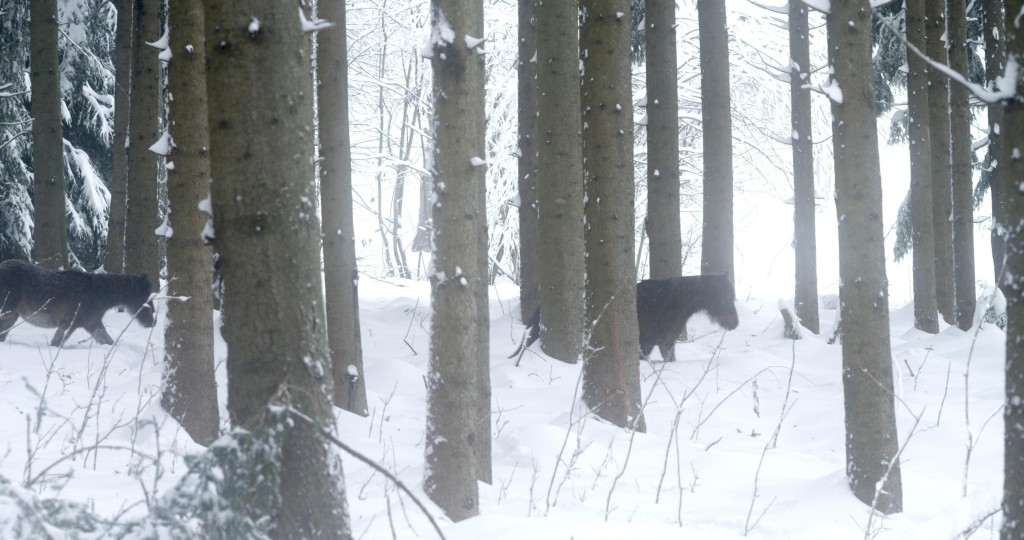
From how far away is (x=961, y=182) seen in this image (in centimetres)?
1364

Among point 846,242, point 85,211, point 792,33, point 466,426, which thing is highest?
point 792,33

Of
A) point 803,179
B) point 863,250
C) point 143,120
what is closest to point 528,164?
point 803,179

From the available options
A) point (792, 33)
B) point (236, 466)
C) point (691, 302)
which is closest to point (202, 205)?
point (236, 466)

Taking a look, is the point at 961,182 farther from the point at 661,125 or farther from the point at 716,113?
the point at 661,125

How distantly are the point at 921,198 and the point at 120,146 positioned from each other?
38.2 ft

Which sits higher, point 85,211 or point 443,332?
point 85,211

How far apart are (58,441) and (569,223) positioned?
209 inches

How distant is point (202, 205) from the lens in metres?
3.51

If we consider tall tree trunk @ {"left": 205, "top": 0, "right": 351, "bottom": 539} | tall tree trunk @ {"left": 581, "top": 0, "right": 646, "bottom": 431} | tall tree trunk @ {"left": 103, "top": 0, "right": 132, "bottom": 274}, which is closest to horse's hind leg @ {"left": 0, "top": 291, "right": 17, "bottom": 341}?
tall tree trunk @ {"left": 103, "top": 0, "right": 132, "bottom": 274}

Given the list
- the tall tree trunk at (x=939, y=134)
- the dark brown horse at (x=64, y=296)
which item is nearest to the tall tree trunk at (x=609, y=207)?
the dark brown horse at (x=64, y=296)

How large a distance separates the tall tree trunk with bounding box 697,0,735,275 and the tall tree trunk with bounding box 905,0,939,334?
Result: 2.59 m

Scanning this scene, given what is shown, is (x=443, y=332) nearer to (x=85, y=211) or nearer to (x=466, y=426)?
(x=466, y=426)

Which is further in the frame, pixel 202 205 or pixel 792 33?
pixel 792 33

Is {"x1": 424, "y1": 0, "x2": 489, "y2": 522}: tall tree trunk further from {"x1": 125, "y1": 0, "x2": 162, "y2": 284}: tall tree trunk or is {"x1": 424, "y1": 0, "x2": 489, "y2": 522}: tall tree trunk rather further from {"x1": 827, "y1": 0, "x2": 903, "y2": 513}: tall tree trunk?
{"x1": 125, "y1": 0, "x2": 162, "y2": 284}: tall tree trunk
